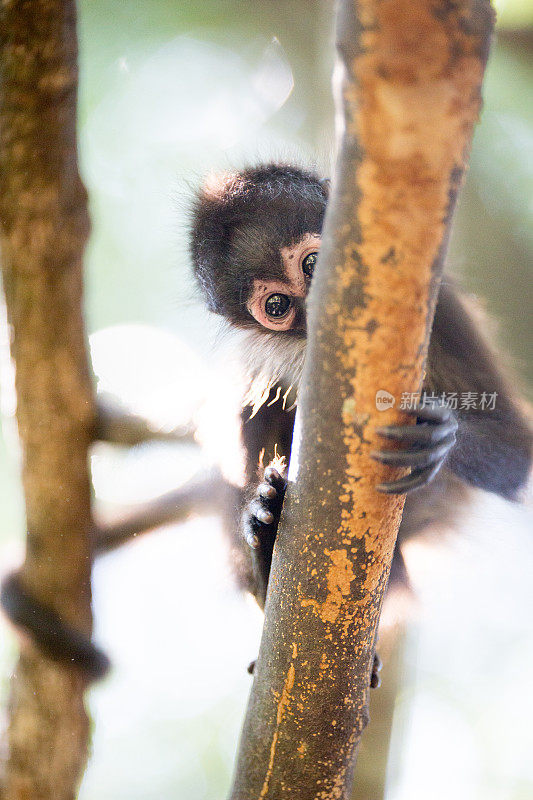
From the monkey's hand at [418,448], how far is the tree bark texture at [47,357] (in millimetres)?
1154

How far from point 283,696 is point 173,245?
201 cm

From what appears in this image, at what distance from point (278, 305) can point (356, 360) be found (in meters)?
1.39

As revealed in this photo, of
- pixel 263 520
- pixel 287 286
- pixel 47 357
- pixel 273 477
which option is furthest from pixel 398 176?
pixel 287 286

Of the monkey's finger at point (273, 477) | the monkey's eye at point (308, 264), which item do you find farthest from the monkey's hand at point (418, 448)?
the monkey's eye at point (308, 264)

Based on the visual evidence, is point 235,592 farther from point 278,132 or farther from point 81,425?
point 278,132

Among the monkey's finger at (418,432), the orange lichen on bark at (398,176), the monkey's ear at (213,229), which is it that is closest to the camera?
the orange lichen on bark at (398,176)

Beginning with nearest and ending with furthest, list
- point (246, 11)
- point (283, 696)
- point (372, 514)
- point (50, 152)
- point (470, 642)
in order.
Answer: point (372, 514), point (283, 696), point (50, 152), point (246, 11), point (470, 642)

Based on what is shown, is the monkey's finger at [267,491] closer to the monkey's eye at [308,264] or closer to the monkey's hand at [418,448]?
the monkey's hand at [418,448]

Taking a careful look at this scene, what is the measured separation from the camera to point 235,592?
2.70 m

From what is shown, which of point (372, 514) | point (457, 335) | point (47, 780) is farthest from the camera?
point (457, 335)

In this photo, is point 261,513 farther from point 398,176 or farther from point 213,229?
point 213,229

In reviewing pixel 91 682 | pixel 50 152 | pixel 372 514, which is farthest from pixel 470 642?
pixel 50 152

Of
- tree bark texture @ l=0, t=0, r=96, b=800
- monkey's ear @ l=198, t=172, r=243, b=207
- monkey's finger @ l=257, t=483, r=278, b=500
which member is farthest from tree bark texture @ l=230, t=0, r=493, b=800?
monkey's ear @ l=198, t=172, r=243, b=207

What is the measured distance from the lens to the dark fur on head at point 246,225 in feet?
7.59
